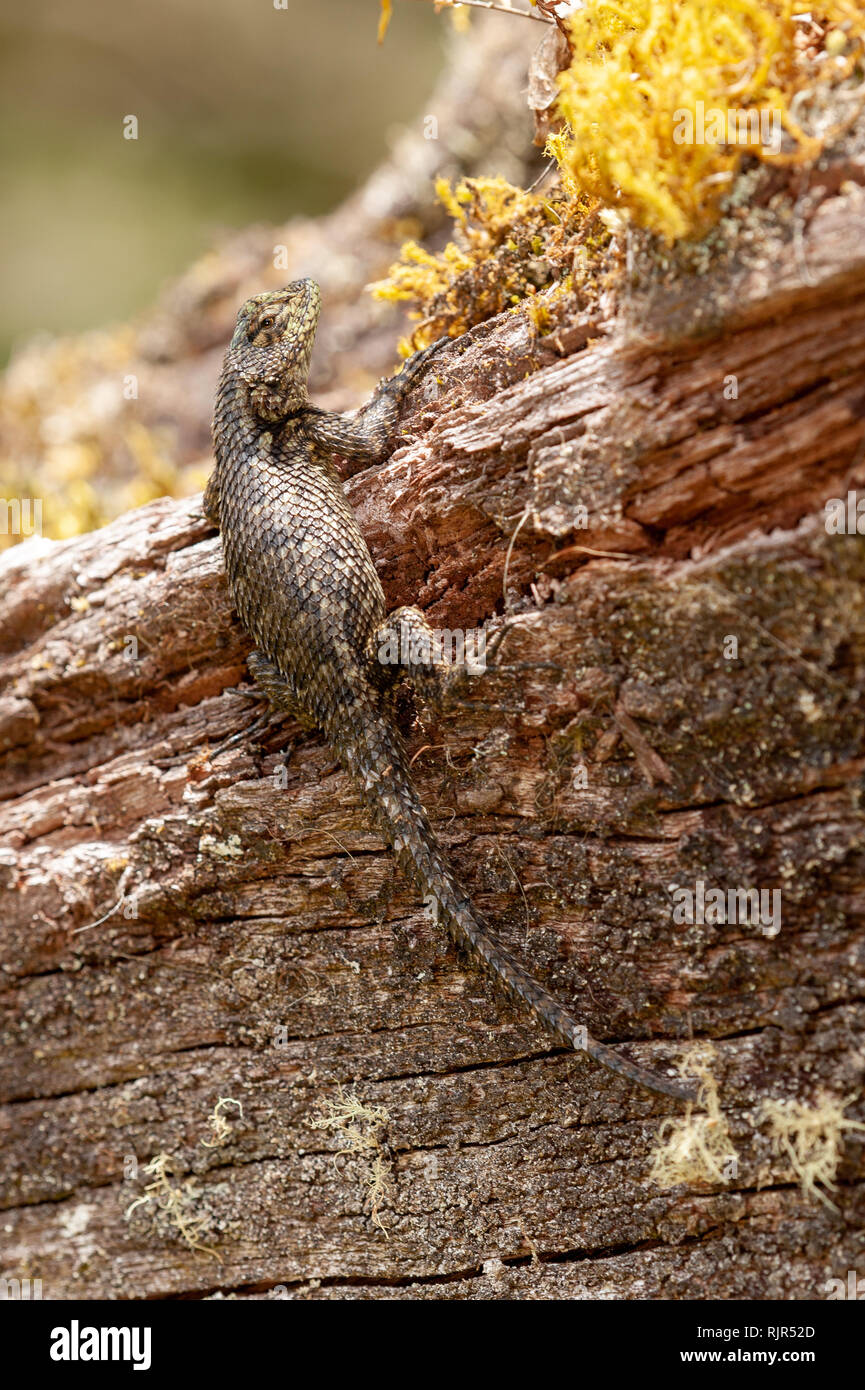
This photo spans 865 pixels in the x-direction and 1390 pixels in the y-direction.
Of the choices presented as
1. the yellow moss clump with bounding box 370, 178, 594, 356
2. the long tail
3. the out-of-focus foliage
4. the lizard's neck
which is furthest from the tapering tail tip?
the yellow moss clump with bounding box 370, 178, 594, 356

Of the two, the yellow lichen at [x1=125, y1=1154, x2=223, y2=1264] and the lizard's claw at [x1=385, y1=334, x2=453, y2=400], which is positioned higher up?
the lizard's claw at [x1=385, y1=334, x2=453, y2=400]

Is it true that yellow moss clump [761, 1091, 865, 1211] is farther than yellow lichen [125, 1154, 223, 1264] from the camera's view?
No

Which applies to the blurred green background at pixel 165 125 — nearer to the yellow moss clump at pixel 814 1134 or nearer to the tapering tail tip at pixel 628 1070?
the tapering tail tip at pixel 628 1070

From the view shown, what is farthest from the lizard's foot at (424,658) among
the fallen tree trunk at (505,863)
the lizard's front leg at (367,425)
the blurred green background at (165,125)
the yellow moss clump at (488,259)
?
the blurred green background at (165,125)

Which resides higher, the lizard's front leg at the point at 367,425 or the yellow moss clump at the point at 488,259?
the yellow moss clump at the point at 488,259

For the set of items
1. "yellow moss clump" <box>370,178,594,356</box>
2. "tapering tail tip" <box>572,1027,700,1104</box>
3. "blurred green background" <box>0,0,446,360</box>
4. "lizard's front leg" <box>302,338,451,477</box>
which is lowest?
"tapering tail tip" <box>572,1027,700,1104</box>

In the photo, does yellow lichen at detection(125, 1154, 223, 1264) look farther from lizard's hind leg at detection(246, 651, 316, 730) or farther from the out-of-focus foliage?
the out-of-focus foliage

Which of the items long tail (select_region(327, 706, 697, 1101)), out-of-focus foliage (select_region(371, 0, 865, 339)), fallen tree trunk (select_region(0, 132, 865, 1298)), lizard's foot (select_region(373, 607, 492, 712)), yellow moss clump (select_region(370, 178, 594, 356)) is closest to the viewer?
out-of-focus foliage (select_region(371, 0, 865, 339))
